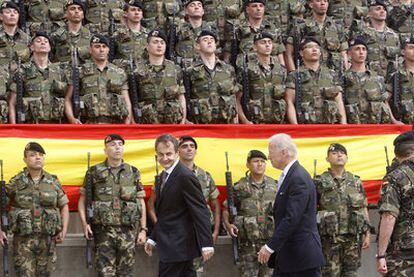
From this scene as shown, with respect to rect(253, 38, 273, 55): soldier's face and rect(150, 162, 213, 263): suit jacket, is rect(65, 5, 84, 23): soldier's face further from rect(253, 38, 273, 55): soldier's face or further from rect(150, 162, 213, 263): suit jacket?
rect(150, 162, 213, 263): suit jacket

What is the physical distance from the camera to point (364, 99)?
14.8 meters

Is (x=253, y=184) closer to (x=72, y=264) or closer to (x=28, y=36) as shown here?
(x=72, y=264)

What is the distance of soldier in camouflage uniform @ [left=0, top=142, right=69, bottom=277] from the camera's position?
1159 centimetres

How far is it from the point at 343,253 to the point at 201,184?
1.95 metres

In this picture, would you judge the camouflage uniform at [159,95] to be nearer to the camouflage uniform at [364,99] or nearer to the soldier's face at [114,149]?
the soldier's face at [114,149]

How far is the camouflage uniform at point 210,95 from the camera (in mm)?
13852

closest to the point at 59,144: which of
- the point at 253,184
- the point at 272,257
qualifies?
the point at 253,184

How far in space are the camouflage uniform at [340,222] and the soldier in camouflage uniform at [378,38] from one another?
3.66 metres

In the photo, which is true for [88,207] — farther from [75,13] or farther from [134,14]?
[134,14]

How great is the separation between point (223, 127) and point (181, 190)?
3.96 meters

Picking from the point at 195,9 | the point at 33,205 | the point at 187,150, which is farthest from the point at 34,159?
the point at 195,9

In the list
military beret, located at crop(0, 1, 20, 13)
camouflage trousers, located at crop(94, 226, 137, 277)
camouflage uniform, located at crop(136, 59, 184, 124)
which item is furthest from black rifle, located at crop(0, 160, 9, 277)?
military beret, located at crop(0, 1, 20, 13)

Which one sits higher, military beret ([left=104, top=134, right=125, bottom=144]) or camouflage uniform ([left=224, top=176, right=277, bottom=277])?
military beret ([left=104, top=134, right=125, bottom=144])

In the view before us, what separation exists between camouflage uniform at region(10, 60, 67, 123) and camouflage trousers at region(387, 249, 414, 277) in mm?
5029
